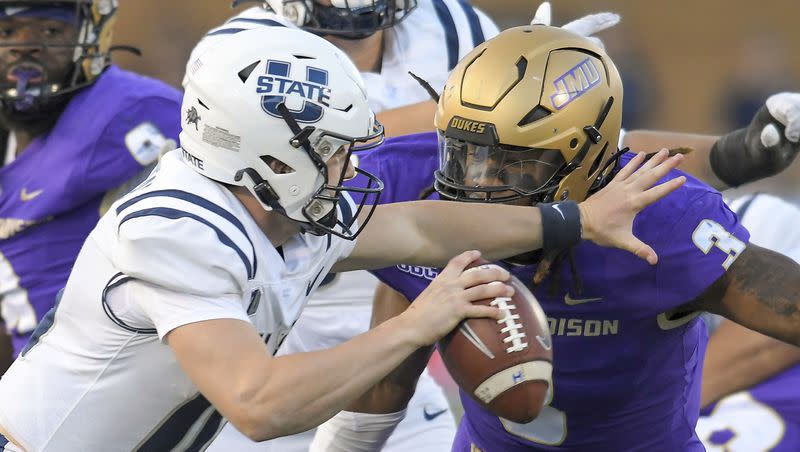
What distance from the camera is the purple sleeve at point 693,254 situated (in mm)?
3053

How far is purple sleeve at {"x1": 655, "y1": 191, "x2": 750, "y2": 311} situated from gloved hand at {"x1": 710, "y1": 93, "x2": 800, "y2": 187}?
2.08ft

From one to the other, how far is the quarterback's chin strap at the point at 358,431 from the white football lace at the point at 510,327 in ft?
3.74

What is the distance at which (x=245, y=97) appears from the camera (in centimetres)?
267

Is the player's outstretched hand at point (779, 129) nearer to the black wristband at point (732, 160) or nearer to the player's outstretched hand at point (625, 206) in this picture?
the black wristband at point (732, 160)

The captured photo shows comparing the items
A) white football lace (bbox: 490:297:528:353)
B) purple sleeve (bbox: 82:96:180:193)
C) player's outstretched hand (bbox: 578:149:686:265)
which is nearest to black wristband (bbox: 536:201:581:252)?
player's outstretched hand (bbox: 578:149:686:265)

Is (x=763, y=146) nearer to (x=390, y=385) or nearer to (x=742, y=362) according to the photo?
(x=742, y=362)

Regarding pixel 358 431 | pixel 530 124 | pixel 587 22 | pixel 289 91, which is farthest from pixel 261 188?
pixel 587 22

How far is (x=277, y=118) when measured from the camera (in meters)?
2.67

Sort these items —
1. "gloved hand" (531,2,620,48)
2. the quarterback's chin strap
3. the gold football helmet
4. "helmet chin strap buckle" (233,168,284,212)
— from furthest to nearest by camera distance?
"gloved hand" (531,2,620,48) → the quarterback's chin strap → the gold football helmet → "helmet chin strap buckle" (233,168,284,212)

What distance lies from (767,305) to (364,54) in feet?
6.27

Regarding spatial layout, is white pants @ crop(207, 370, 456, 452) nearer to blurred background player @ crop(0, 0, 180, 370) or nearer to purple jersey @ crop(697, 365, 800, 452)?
purple jersey @ crop(697, 365, 800, 452)

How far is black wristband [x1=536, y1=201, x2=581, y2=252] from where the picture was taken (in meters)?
2.95

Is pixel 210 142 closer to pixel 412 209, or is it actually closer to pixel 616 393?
pixel 412 209

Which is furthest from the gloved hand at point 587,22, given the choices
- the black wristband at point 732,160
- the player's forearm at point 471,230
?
the player's forearm at point 471,230
